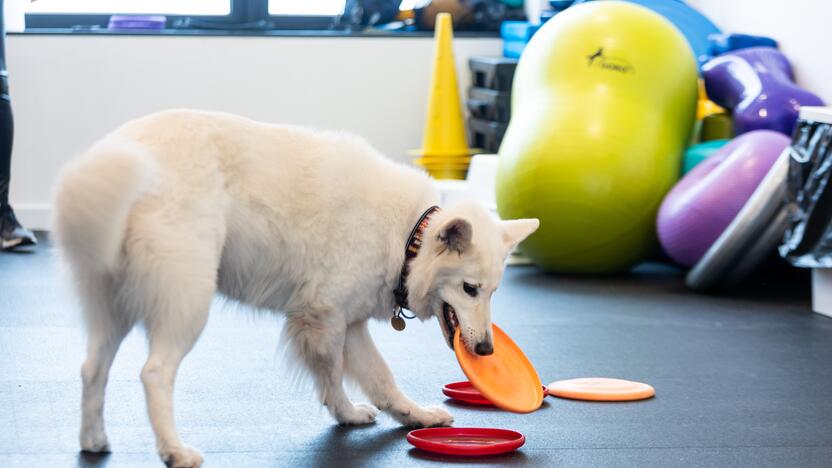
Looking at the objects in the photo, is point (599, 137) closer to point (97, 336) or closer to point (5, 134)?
point (5, 134)

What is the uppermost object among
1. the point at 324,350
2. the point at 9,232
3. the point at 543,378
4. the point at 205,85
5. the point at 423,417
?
the point at 205,85

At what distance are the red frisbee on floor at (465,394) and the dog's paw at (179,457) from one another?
1.06m

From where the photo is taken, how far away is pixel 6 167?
583 centimetres

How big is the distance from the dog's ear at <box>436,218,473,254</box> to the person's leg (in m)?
3.69

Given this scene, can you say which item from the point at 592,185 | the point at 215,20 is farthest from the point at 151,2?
the point at 592,185

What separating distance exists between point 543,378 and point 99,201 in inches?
71.5

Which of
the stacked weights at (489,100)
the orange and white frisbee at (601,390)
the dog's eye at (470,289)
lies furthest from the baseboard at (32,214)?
the dog's eye at (470,289)

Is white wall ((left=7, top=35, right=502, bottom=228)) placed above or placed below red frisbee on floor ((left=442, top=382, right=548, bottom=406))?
above

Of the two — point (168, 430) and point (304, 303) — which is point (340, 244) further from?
point (168, 430)

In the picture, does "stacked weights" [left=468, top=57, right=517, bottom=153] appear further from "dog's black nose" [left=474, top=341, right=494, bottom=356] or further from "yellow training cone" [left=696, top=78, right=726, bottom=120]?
"dog's black nose" [left=474, top=341, right=494, bottom=356]

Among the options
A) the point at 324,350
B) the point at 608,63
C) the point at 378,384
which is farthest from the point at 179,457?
the point at 608,63

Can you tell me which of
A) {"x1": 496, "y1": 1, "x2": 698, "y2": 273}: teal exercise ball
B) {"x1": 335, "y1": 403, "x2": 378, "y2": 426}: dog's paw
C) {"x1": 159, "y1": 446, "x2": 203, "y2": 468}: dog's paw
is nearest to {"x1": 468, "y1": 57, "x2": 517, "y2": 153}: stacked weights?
{"x1": 496, "y1": 1, "x2": 698, "y2": 273}: teal exercise ball

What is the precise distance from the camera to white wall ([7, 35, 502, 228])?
→ 23.0ft

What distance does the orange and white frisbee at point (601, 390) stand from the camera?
3398mm
